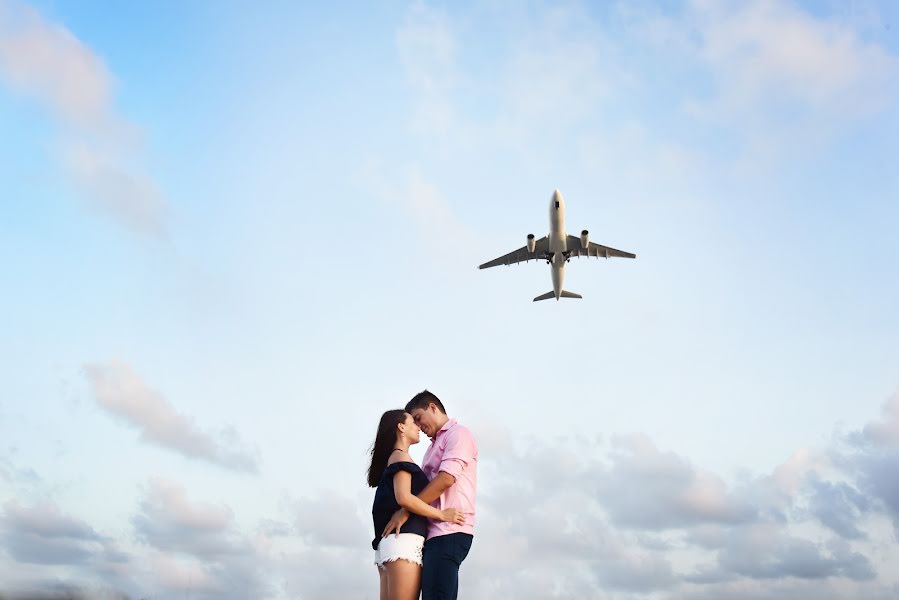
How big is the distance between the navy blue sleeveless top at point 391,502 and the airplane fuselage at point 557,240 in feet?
188

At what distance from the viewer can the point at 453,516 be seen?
9.10 metres

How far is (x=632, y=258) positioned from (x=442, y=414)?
67.3 metres

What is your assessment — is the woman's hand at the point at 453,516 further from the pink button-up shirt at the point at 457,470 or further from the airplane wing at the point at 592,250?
the airplane wing at the point at 592,250

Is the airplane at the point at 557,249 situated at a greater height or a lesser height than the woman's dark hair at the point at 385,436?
greater

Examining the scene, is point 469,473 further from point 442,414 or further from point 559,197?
point 559,197

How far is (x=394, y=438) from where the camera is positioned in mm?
9602

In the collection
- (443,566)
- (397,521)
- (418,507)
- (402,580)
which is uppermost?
(418,507)

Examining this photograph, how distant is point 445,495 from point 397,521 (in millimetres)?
670

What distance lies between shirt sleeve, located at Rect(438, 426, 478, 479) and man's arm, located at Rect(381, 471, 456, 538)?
9cm

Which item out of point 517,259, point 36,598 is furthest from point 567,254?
point 36,598

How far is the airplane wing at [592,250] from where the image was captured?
7000cm

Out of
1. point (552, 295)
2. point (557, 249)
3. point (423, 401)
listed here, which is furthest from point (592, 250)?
point (423, 401)

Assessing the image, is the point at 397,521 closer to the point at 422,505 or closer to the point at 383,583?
the point at 422,505

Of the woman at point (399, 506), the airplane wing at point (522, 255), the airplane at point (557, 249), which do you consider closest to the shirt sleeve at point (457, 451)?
the woman at point (399, 506)
